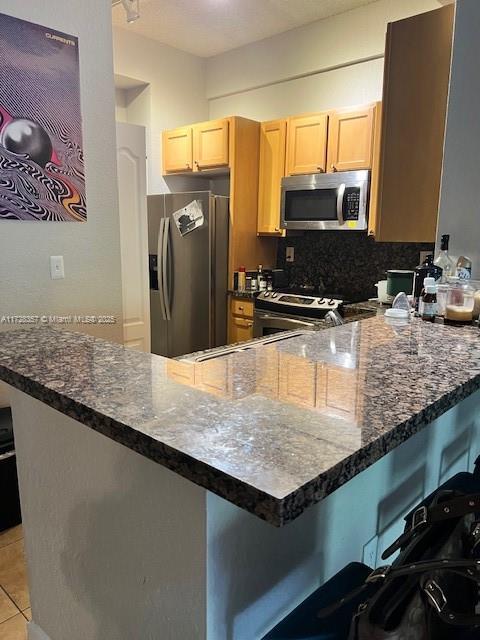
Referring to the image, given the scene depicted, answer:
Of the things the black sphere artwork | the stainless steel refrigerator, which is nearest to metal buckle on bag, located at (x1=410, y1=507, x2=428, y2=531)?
the black sphere artwork

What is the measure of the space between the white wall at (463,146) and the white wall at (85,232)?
158 centimetres

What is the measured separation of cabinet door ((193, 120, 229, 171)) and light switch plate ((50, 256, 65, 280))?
2.14 meters

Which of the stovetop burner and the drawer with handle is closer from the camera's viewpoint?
the stovetop burner

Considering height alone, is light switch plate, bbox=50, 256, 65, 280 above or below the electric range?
above

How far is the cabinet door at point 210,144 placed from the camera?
397 cm

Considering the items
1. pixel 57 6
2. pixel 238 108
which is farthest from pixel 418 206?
pixel 238 108

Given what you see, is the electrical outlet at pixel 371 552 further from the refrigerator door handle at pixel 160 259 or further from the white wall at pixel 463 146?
the refrigerator door handle at pixel 160 259

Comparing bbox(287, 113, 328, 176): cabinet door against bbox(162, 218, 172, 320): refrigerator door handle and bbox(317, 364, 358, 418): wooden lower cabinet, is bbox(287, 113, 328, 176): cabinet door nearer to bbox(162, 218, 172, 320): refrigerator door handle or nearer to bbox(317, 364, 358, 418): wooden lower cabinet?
bbox(162, 218, 172, 320): refrigerator door handle

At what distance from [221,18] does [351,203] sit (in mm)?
1825

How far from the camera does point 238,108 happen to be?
4.52 metres

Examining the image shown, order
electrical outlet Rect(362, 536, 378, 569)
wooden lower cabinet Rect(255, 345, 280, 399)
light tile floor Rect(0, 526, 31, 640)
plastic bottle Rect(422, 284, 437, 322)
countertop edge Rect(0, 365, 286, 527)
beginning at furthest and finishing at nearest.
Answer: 1. plastic bottle Rect(422, 284, 437, 322)
2. light tile floor Rect(0, 526, 31, 640)
3. electrical outlet Rect(362, 536, 378, 569)
4. wooden lower cabinet Rect(255, 345, 280, 399)
5. countertop edge Rect(0, 365, 286, 527)

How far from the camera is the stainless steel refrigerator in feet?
13.1

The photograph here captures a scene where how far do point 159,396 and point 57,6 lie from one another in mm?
2091

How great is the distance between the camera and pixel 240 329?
13.6 feet
